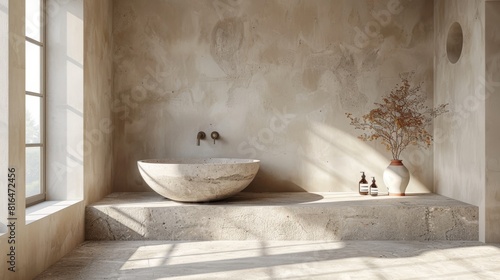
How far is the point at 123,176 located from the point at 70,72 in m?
1.22

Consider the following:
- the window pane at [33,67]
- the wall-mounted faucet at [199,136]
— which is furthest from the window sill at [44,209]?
the wall-mounted faucet at [199,136]

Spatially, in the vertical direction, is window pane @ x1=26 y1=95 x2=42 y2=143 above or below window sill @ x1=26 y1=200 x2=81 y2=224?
above

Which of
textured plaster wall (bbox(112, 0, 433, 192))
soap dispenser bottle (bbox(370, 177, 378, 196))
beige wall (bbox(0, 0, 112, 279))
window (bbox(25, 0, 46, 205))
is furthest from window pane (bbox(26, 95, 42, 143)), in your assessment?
soap dispenser bottle (bbox(370, 177, 378, 196))

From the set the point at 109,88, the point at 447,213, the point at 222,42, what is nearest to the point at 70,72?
the point at 109,88

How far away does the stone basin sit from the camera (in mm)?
3385

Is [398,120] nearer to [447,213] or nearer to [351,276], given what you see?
[447,213]

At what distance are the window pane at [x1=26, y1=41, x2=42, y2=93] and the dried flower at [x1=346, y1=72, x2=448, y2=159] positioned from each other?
97.0 inches

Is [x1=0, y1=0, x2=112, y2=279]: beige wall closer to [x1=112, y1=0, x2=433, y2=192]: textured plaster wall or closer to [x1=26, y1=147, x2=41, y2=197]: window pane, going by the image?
[x1=26, y1=147, x2=41, y2=197]: window pane

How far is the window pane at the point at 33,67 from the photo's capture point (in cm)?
301

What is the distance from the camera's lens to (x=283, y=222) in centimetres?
347

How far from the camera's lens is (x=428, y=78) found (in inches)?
169

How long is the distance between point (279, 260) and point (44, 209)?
1.47 m

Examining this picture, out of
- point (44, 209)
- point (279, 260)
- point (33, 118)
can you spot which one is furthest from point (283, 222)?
point (33, 118)

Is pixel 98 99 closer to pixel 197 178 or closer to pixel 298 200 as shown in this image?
pixel 197 178
